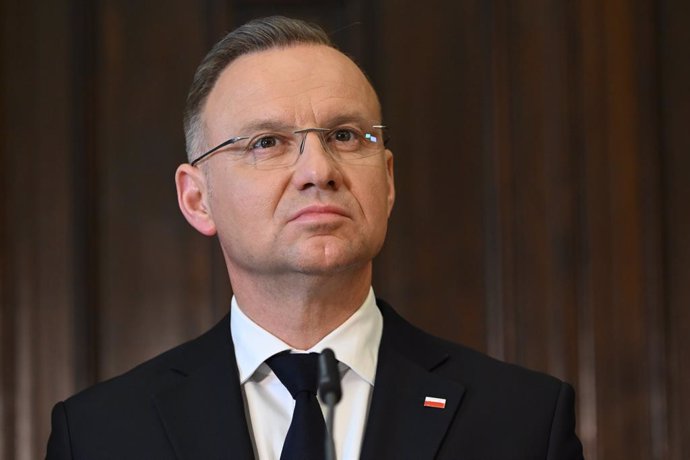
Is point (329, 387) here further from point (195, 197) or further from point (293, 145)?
point (195, 197)

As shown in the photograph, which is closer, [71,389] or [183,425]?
[183,425]

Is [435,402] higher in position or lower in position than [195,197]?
lower

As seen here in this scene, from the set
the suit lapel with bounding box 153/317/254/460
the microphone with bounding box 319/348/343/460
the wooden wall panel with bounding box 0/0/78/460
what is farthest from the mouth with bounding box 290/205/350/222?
the wooden wall panel with bounding box 0/0/78/460

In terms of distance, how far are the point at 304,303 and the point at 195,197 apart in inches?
14.9

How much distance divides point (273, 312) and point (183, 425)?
0.28 m

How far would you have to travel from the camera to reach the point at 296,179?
226 centimetres

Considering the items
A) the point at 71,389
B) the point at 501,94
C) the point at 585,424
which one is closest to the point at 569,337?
the point at 585,424

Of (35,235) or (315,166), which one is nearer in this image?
(315,166)

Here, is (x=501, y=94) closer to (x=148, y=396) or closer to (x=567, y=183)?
(x=567, y=183)

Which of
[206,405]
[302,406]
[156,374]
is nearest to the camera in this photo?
[302,406]

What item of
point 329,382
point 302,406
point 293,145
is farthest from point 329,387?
point 293,145

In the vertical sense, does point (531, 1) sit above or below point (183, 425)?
above

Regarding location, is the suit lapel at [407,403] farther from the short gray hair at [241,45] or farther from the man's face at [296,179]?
the short gray hair at [241,45]

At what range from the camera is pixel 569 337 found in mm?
2926
